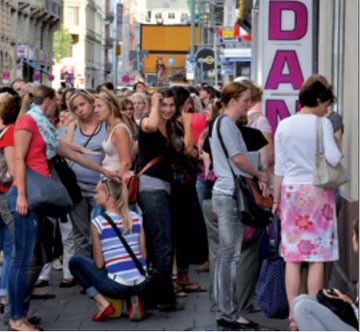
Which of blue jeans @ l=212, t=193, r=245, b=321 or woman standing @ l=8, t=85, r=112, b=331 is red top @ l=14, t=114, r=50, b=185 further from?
blue jeans @ l=212, t=193, r=245, b=321

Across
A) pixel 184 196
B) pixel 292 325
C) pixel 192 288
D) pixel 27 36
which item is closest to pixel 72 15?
pixel 27 36

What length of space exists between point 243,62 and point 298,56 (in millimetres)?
23225

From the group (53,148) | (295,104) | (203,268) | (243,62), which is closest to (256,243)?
(53,148)

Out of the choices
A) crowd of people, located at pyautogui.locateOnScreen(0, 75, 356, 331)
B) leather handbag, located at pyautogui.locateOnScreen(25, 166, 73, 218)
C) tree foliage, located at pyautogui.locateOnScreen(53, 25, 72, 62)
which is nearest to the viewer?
crowd of people, located at pyautogui.locateOnScreen(0, 75, 356, 331)

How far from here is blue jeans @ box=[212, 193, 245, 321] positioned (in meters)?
8.90

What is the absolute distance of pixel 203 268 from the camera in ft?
40.7

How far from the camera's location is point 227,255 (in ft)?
29.5

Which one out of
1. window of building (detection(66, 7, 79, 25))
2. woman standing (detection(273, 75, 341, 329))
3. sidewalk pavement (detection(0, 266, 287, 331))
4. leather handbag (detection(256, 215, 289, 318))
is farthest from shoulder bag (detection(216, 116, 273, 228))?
window of building (detection(66, 7, 79, 25))

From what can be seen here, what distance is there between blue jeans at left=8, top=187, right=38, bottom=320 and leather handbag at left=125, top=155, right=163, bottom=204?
3.93 ft

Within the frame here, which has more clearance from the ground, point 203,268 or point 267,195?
point 267,195

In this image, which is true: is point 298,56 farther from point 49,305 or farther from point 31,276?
point 31,276

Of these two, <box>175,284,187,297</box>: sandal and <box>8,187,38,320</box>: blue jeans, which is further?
<box>175,284,187,297</box>: sandal

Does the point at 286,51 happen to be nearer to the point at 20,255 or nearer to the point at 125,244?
the point at 125,244

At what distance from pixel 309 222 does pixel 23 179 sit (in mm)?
1943
